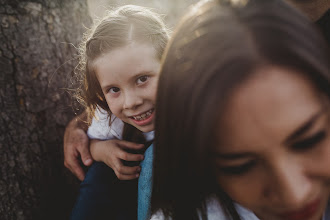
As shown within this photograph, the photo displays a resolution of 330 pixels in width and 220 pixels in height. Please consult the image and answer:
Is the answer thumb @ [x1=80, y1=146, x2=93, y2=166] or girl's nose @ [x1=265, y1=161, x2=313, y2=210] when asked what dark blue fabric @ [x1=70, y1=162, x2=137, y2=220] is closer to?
thumb @ [x1=80, y1=146, x2=93, y2=166]

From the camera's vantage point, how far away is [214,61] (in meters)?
0.65

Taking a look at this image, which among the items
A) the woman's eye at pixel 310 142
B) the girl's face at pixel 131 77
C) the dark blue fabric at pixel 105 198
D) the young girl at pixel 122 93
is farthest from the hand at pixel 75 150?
the woman's eye at pixel 310 142

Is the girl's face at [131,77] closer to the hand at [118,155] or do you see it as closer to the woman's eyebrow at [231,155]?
the hand at [118,155]

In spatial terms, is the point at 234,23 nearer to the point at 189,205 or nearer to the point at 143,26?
the point at 189,205

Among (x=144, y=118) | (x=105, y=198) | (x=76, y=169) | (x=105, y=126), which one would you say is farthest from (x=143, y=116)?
(x=76, y=169)

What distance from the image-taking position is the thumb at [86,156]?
1.92 metres

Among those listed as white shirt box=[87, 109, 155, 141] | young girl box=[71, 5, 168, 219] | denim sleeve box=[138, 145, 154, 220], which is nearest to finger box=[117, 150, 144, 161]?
young girl box=[71, 5, 168, 219]

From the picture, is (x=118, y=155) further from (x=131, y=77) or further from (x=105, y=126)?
(x=131, y=77)

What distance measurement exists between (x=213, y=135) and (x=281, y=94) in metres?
0.21

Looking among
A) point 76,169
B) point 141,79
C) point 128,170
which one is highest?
point 141,79

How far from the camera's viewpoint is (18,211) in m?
1.80

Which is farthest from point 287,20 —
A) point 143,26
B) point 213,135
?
point 143,26

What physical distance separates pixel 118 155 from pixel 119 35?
2.74ft

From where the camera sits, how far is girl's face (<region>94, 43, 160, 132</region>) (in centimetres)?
146
